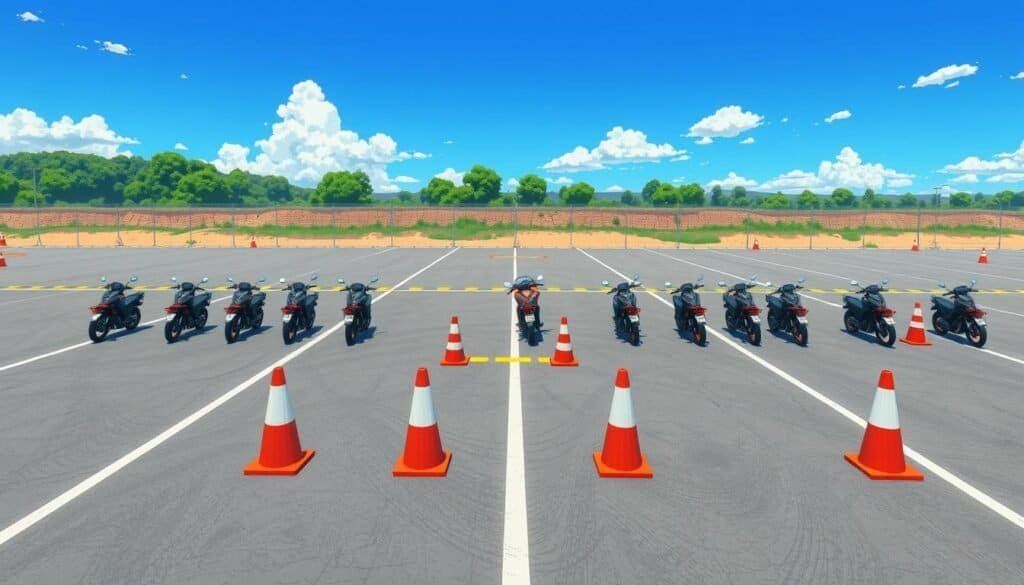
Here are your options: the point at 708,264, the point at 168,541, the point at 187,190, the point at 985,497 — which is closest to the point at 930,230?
the point at 708,264

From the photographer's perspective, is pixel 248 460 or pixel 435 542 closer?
pixel 435 542

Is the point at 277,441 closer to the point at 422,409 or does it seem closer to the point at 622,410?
the point at 422,409

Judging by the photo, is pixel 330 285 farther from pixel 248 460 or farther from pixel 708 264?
pixel 708 264

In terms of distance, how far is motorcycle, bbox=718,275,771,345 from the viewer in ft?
29.0

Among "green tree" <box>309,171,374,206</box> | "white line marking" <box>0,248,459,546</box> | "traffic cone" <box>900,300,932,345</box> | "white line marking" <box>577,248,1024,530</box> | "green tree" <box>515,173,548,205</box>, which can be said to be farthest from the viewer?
"green tree" <box>515,173,548,205</box>

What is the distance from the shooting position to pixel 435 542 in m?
3.39

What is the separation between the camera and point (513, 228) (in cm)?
5344

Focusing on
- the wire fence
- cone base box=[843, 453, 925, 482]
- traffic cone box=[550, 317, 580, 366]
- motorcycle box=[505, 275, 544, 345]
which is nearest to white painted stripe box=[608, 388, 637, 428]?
cone base box=[843, 453, 925, 482]

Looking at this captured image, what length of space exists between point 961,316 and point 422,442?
10228mm

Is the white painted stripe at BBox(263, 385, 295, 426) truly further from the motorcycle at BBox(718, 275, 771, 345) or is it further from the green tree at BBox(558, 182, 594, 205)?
the green tree at BBox(558, 182, 594, 205)

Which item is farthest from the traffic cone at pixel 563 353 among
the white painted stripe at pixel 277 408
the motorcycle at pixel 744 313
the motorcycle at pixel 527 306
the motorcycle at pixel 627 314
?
the white painted stripe at pixel 277 408

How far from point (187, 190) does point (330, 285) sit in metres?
102

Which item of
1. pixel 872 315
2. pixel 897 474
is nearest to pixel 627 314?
pixel 872 315

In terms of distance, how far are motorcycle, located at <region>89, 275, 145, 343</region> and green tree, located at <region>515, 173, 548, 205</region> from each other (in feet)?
374
